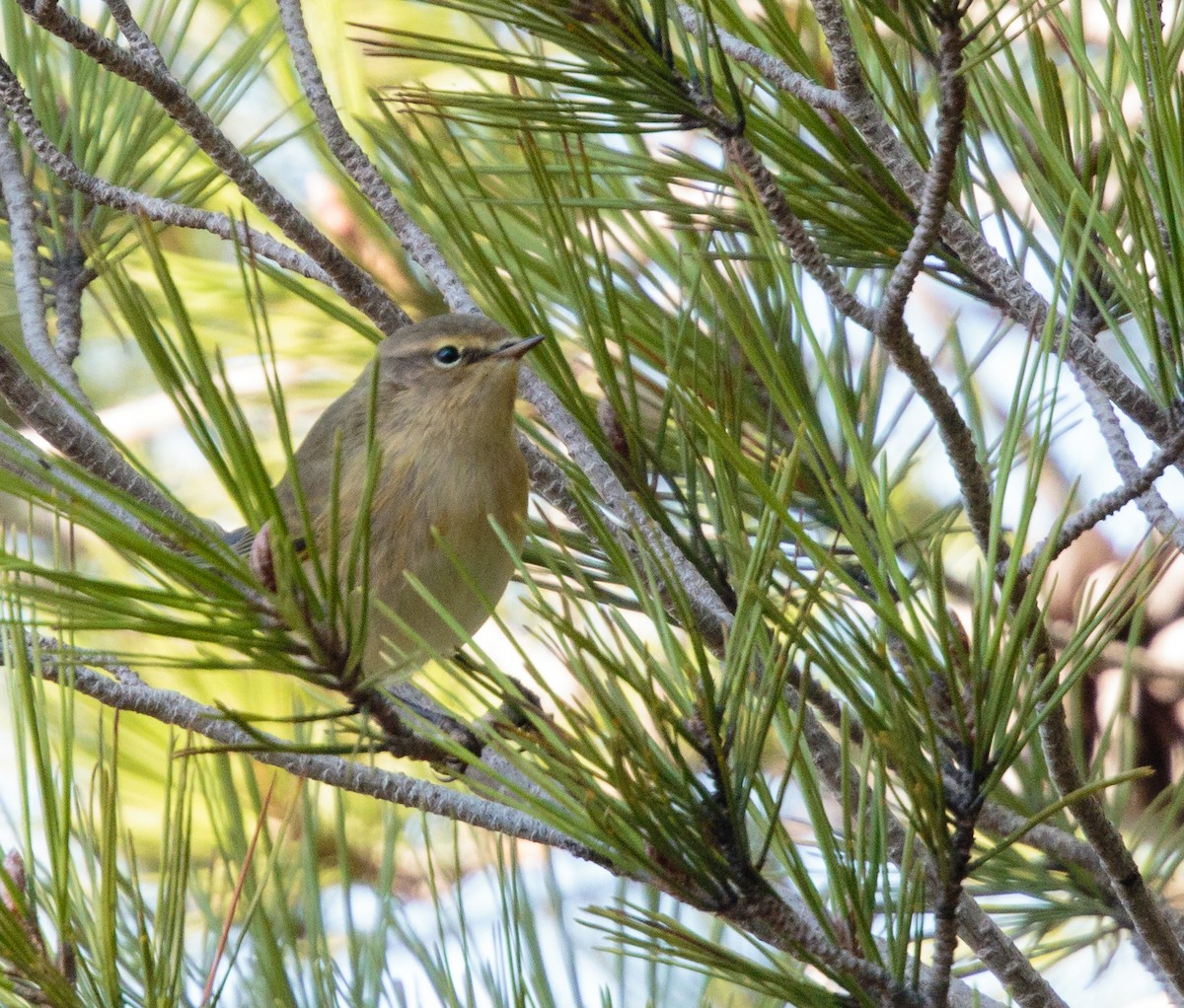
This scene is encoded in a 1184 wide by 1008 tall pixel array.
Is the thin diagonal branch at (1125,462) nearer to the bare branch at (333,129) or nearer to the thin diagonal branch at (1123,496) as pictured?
the thin diagonal branch at (1123,496)

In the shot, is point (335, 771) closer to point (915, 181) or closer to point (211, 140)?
point (211, 140)

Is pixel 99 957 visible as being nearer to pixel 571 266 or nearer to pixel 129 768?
pixel 571 266

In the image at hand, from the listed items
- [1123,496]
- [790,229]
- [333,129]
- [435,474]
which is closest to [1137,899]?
[1123,496]

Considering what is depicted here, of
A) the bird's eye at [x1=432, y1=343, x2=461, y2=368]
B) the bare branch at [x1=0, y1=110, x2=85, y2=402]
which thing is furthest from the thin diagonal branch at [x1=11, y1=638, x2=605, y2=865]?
the bird's eye at [x1=432, y1=343, x2=461, y2=368]

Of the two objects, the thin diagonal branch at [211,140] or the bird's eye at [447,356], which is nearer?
the thin diagonal branch at [211,140]

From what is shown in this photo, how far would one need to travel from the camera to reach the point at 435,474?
1636 mm

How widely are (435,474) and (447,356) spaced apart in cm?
19

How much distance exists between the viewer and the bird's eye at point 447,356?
5.71 ft

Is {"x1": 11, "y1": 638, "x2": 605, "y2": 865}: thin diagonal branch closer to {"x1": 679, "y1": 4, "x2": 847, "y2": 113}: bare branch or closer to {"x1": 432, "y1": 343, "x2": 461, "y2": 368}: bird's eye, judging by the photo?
{"x1": 679, "y1": 4, "x2": 847, "y2": 113}: bare branch

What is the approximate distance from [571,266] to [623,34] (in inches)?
6.0

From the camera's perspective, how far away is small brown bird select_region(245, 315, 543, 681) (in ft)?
4.99

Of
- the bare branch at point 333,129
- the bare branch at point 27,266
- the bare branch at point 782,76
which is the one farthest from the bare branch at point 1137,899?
the bare branch at point 27,266

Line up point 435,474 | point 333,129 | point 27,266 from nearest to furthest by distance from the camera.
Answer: point 333,129 → point 27,266 → point 435,474

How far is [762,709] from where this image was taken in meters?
0.74
